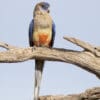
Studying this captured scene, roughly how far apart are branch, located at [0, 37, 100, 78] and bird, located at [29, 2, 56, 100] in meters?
0.44

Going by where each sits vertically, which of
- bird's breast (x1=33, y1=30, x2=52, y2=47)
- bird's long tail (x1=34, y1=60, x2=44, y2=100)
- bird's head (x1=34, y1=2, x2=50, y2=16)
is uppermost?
bird's head (x1=34, y1=2, x2=50, y2=16)

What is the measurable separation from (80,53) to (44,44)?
38.8 inches

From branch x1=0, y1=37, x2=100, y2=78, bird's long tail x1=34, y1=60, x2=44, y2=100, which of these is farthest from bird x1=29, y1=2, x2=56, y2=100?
branch x1=0, y1=37, x2=100, y2=78

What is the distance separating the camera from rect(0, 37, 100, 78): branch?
880 centimetres

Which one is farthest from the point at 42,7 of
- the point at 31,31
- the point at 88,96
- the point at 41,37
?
the point at 88,96

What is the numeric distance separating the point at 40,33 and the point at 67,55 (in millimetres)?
931

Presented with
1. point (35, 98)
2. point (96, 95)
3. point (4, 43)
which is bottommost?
point (35, 98)

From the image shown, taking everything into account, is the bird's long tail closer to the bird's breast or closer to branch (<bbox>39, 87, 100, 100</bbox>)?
the bird's breast

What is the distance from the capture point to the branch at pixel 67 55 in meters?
8.80

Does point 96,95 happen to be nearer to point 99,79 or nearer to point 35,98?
point 99,79

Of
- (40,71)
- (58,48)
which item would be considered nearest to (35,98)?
(40,71)

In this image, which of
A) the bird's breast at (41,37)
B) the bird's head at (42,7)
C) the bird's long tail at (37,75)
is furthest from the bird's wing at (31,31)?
the bird's long tail at (37,75)

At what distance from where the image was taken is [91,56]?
8.89 metres

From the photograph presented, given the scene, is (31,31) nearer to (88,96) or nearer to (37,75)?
(37,75)
